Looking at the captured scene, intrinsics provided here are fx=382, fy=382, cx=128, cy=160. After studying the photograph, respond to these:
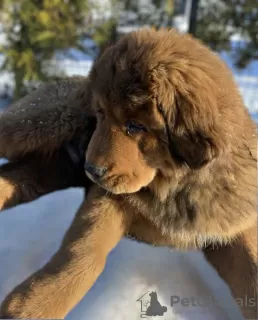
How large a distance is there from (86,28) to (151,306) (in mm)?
3478

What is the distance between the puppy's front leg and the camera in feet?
3.68

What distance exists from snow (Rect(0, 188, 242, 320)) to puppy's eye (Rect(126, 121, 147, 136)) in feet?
1.98

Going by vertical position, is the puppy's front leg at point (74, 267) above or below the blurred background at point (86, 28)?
above

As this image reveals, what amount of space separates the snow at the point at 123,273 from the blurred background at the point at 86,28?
245cm

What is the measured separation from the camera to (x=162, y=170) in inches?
50.1

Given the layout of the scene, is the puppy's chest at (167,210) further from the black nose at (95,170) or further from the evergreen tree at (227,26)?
the evergreen tree at (227,26)

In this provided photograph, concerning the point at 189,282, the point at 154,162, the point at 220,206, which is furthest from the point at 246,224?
the point at 154,162

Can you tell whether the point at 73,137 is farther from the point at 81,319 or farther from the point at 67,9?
the point at 67,9

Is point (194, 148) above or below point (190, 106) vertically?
below

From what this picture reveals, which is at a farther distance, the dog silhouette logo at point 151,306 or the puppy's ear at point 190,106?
the dog silhouette logo at point 151,306

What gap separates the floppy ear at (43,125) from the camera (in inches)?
63.5

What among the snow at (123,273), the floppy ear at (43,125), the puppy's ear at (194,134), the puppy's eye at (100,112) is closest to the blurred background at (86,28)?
the floppy ear at (43,125)

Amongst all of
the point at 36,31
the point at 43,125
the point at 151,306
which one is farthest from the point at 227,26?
the point at 151,306

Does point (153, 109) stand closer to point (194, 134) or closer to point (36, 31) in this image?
point (194, 134)
